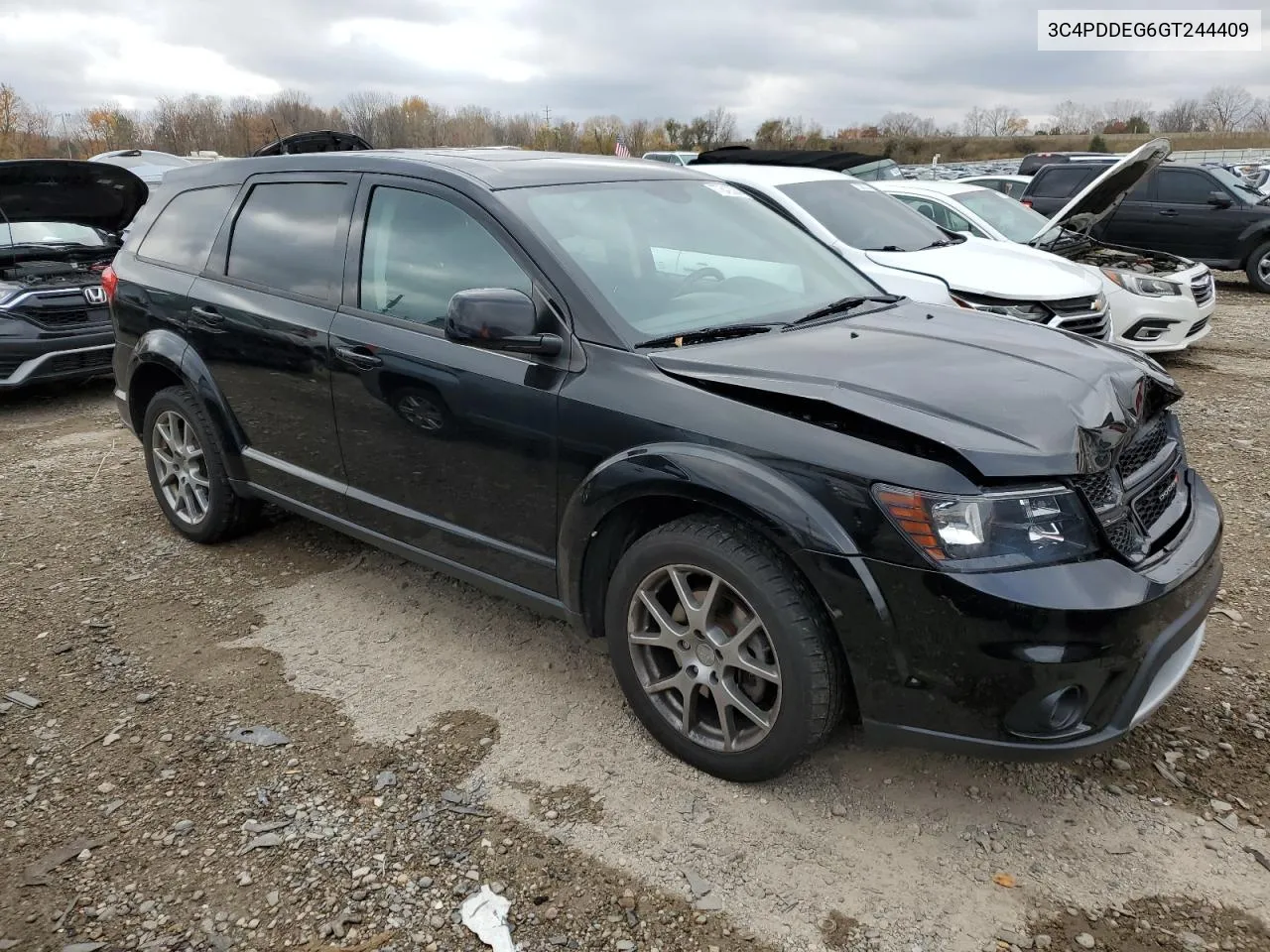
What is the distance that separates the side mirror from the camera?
9.08 ft

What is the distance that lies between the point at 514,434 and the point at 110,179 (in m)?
6.31

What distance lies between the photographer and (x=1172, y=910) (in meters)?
2.29

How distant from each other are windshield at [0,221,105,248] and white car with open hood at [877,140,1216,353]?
7743mm

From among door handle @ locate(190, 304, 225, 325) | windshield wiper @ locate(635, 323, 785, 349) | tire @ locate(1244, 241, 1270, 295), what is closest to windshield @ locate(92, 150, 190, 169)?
door handle @ locate(190, 304, 225, 325)

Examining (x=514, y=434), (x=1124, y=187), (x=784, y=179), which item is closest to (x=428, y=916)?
(x=514, y=434)

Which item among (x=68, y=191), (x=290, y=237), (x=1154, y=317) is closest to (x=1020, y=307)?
(x=1154, y=317)

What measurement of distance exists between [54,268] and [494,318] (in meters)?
6.77

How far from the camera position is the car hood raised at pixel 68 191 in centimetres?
694

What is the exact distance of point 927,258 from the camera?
22.3ft

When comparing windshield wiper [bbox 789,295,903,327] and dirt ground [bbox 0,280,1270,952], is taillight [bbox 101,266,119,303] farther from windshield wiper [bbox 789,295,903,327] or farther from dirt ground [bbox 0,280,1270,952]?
windshield wiper [bbox 789,295,903,327]

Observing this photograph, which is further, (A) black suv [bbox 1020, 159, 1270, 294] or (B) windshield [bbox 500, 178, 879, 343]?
(A) black suv [bbox 1020, 159, 1270, 294]

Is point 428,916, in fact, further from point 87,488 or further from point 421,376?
point 87,488

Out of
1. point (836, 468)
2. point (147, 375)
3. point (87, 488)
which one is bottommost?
point (87, 488)

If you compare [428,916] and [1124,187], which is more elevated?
[1124,187]
